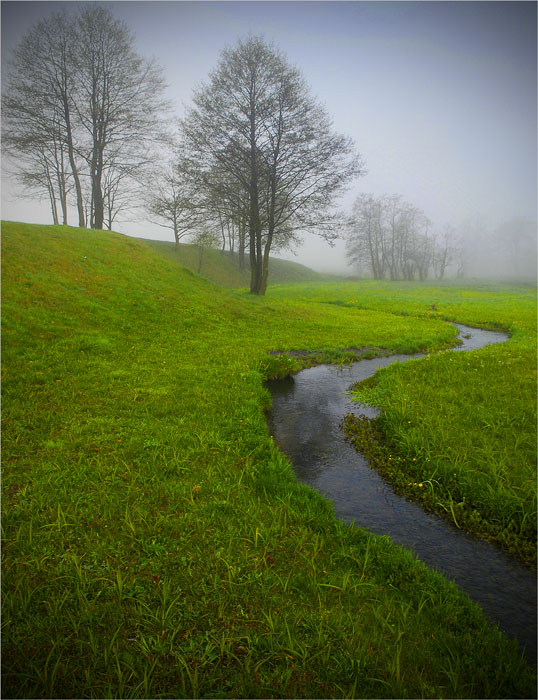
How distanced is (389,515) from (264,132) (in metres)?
23.5

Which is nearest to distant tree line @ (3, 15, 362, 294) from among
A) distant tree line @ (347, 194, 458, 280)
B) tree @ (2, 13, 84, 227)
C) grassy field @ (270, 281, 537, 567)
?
tree @ (2, 13, 84, 227)

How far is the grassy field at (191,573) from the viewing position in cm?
226

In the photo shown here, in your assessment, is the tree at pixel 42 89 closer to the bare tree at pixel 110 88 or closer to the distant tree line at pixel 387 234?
A: the bare tree at pixel 110 88

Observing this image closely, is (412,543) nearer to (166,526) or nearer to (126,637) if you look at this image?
(166,526)

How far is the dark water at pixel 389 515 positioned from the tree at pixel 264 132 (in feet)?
59.2

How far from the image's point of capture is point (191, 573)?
2.98 m

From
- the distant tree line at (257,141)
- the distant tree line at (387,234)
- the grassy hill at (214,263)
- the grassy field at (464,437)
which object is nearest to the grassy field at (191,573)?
the grassy field at (464,437)

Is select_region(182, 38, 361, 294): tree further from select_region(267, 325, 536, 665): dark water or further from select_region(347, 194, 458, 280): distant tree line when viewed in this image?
select_region(347, 194, 458, 280): distant tree line

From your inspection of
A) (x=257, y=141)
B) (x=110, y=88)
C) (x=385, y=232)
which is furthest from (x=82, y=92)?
(x=385, y=232)

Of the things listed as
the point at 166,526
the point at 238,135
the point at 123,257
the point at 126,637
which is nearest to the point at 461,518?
the point at 166,526

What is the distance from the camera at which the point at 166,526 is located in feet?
11.7

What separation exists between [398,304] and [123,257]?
1990 cm

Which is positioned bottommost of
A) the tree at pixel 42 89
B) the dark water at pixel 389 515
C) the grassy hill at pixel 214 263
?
the dark water at pixel 389 515

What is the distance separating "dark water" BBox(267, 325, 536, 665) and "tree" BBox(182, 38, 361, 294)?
18.0 metres
